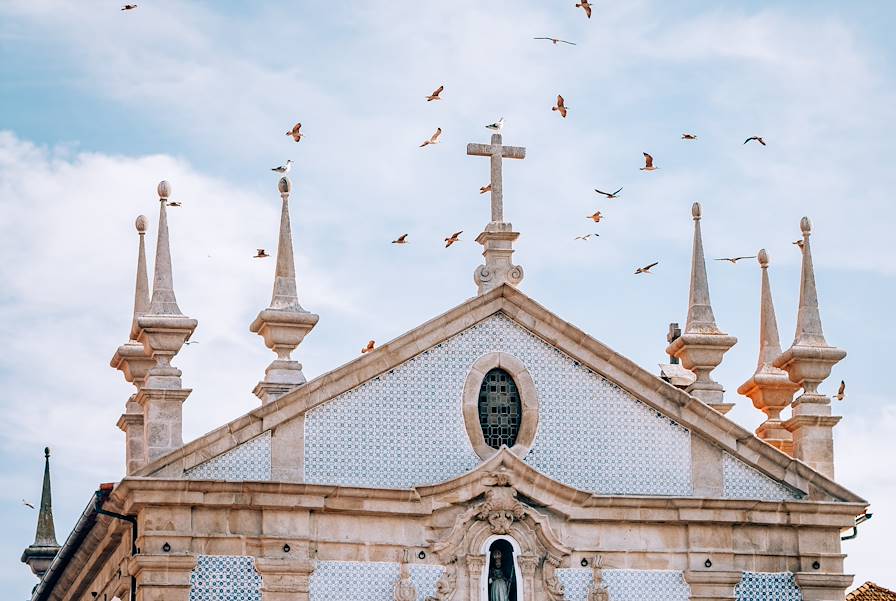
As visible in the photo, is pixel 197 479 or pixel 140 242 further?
pixel 140 242

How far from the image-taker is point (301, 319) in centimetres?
3281

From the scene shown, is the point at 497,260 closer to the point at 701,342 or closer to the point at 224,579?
the point at 701,342

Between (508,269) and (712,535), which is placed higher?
(508,269)

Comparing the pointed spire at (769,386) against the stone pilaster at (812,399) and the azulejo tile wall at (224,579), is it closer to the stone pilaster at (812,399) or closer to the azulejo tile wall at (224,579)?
the stone pilaster at (812,399)

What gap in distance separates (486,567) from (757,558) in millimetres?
3389

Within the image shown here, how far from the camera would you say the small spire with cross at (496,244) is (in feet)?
110

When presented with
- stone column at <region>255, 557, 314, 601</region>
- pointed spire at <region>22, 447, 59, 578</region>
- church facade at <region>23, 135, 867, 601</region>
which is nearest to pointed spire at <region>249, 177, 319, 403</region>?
church facade at <region>23, 135, 867, 601</region>

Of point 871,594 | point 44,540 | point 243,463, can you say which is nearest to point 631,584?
point 243,463

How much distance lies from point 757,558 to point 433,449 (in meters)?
4.10

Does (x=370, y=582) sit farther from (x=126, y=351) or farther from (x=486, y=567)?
(x=126, y=351)

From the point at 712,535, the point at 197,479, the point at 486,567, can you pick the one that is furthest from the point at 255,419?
the point at 712,535

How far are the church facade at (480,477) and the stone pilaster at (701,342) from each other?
1.1 inches

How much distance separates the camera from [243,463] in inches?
1265

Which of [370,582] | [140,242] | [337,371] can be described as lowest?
[370,582]
